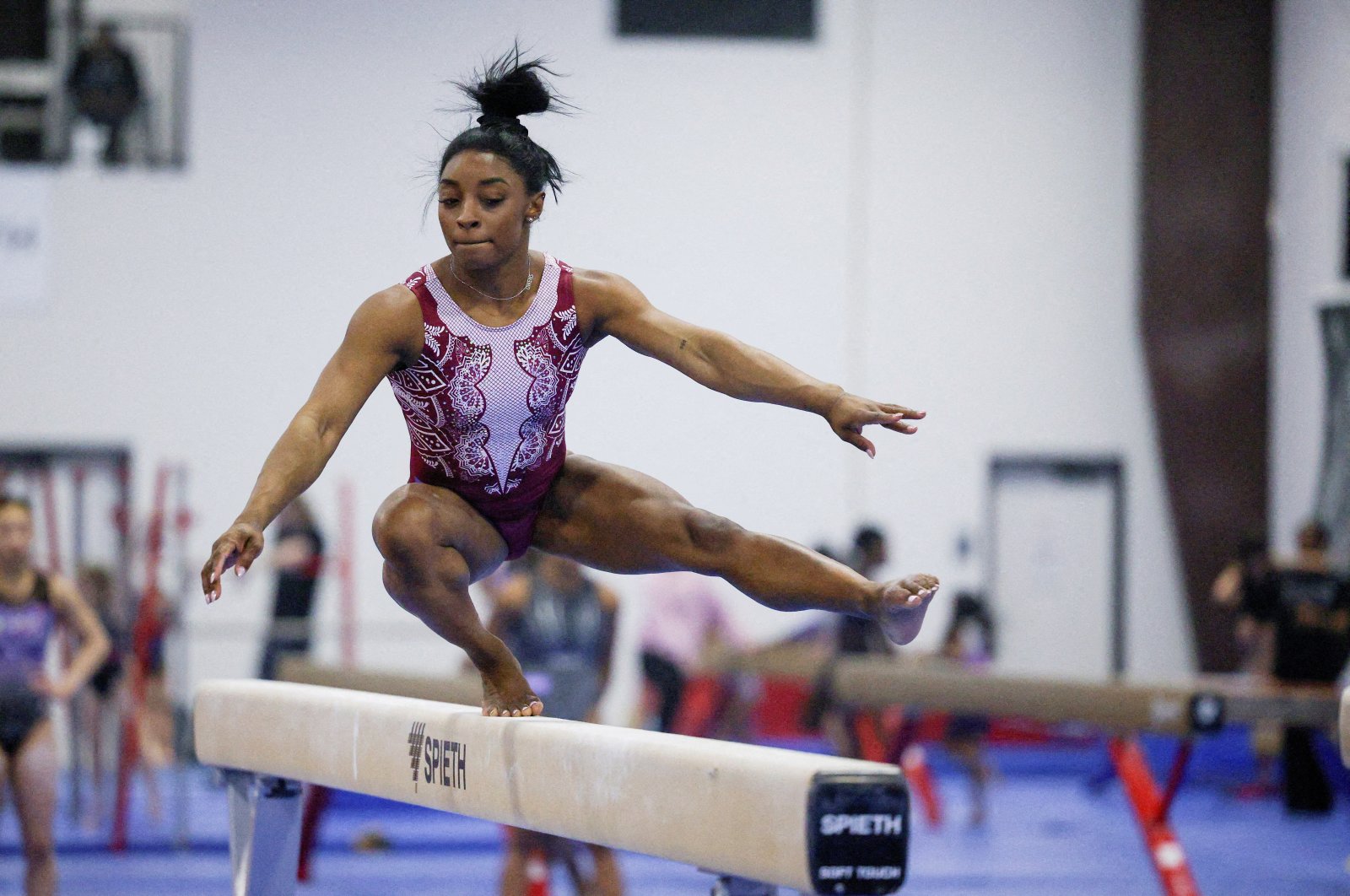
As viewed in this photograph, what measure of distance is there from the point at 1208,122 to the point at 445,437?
11.7 metres

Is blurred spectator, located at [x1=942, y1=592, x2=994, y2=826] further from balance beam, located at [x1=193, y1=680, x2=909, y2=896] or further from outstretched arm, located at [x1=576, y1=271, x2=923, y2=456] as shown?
outstretched arm, located at [x1=576, y1=271, x2=923, y2=456]

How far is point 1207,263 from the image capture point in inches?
529

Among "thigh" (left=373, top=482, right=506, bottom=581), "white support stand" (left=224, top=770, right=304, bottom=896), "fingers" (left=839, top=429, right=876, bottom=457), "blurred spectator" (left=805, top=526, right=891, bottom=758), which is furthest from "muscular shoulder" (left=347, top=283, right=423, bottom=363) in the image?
"blurred spectator" (left=805, top=526, right=891, bottom=758)

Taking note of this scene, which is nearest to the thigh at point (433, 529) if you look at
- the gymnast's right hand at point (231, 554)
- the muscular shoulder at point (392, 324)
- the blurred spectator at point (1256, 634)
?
the muscular shoulder at point (392, 324)

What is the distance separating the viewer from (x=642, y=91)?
12703 mm

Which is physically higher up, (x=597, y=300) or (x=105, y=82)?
(x=105, y=82)

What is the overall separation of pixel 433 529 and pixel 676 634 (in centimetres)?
717

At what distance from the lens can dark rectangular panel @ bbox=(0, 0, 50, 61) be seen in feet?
40.7

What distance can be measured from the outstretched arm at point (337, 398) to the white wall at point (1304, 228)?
1083 cm

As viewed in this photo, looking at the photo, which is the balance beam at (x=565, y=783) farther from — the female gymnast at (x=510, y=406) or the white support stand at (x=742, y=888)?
the female gymnast at (x=510, y=406)

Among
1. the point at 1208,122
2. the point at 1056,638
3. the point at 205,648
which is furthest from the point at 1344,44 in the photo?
the point at 205,648

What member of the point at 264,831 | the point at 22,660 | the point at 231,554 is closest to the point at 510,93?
the point at 231,554

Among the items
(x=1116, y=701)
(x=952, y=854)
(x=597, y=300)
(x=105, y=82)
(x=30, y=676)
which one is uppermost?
(x=105, y=82)

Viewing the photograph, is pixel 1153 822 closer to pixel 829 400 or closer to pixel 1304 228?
pixel 829 400
